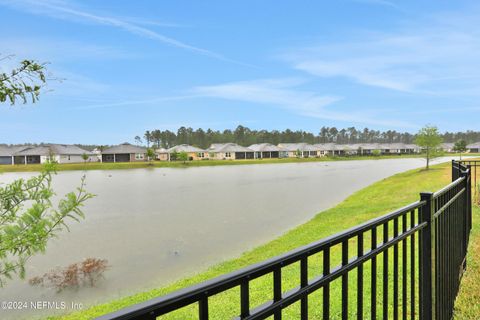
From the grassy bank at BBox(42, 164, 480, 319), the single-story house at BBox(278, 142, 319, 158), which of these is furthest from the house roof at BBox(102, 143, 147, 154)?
the grassy bank at BBox(42, 164, 480, 319)

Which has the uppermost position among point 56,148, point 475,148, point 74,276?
point 56,148

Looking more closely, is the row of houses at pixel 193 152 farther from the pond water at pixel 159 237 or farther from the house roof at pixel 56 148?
the pond water at pixel 159 237

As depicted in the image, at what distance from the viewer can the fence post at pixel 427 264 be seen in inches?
115

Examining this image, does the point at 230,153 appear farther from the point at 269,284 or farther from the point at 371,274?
the point at 371,274

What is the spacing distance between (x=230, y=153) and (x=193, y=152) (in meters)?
9.76

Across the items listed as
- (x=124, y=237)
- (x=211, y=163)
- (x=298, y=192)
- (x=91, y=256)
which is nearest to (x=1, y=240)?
(x=91, y=256)

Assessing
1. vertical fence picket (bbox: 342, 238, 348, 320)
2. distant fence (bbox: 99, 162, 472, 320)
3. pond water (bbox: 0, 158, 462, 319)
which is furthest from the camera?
pond water (bbox: 0, 158, 462, 319)

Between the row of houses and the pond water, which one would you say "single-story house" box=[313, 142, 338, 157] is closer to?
the row of houses

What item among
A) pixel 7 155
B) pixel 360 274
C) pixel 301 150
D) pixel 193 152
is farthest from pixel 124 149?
pixel 360 274

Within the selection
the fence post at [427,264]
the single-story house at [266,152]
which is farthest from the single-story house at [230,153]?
the fence post at [427,264]

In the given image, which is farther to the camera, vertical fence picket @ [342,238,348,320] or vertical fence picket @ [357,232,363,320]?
vertical fence picket @ [357,232,363,320]

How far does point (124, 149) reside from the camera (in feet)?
282

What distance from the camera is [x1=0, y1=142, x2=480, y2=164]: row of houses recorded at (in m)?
79.8

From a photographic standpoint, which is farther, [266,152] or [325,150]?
[325,150]
